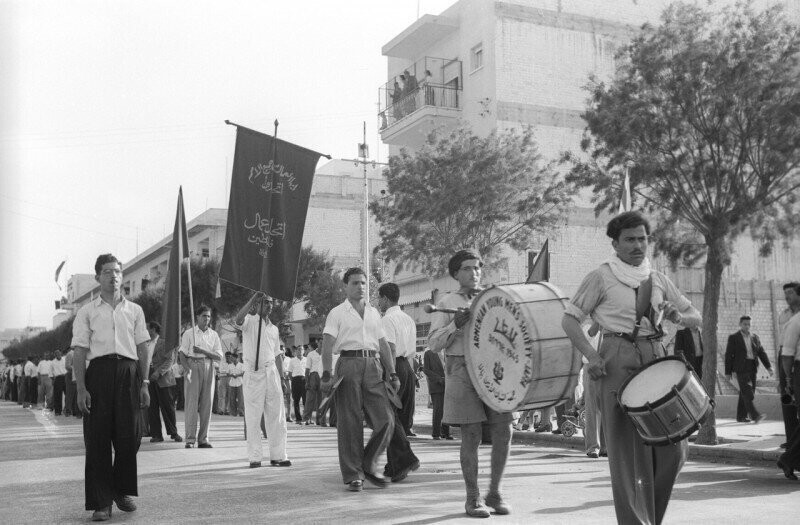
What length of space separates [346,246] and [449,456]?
4466 cm

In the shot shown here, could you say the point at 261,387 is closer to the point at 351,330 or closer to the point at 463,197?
the point at 351,330

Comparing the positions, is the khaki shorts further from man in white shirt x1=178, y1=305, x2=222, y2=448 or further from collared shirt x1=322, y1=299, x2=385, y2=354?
man in white shirt x1=178, y1=305, x2=222, y2=448

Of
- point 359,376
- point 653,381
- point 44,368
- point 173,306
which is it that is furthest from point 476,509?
point 44,368

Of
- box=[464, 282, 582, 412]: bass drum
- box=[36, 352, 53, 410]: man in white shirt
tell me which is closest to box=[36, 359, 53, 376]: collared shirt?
box=[36, 352, 53, 410]: man in white shirt

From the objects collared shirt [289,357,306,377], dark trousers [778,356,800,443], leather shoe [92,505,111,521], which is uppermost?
collared shirt [289,357,306,377]

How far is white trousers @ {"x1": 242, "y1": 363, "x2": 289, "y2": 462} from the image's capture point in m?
11.3

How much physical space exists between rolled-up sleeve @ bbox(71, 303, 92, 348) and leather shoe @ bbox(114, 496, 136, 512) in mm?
1206

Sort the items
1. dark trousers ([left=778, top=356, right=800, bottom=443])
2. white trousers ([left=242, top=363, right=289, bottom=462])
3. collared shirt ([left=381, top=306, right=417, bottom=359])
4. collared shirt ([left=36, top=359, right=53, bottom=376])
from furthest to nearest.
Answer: collared shirt ([left=36, top=359, right=53, bottom=376])
collared shirt ([left=381, top=306, right=417, bottom=359])
white trousers ([left=242, top=363, right=289, bottom=462])
dark trousers ([left=778, top=356, right=800, bottom=443])

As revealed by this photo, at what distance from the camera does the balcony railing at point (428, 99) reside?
3488cm

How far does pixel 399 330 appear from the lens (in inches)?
536

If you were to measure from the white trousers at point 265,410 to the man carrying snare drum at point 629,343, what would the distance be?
5975 millimetres

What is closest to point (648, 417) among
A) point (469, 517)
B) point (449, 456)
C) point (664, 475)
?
point (664, 475)

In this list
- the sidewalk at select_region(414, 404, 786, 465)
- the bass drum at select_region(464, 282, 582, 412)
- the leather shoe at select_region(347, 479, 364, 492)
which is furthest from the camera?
the sidewalk at select_region(414, 404, 786, 465)

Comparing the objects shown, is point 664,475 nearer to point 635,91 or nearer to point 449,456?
point 449,456
